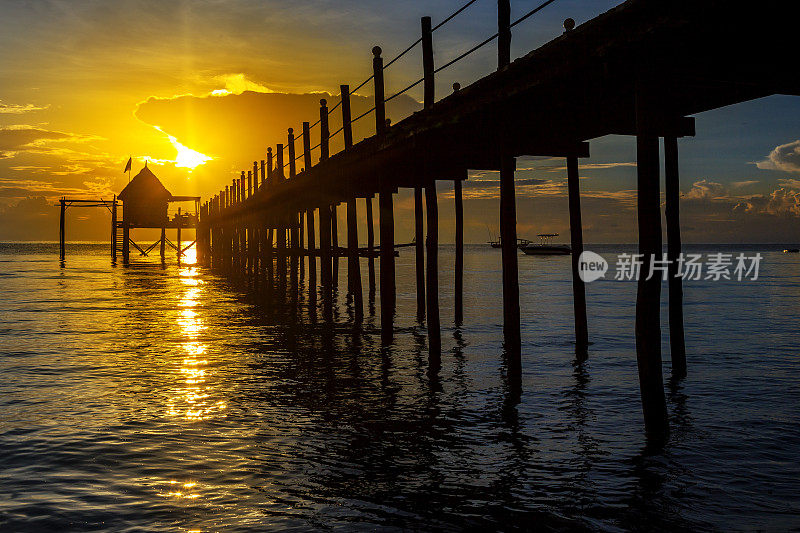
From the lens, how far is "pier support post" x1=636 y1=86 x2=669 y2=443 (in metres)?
8.47

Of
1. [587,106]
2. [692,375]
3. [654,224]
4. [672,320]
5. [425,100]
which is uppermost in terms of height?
[425,100]

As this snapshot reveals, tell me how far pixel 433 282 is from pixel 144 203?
66.6 m

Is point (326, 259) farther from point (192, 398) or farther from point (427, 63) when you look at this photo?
point (192, 398)

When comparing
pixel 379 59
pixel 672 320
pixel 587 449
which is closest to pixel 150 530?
pixel 587 449

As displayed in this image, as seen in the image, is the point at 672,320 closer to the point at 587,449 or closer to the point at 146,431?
the point at 587,449

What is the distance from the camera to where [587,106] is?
1083 cm

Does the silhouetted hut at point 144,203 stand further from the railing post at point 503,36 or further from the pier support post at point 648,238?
the pier support post at point 648,238

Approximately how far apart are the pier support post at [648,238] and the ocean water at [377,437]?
99 cm

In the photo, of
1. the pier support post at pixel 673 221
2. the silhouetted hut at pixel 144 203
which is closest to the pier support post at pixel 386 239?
the pier support post at pixel 673 221

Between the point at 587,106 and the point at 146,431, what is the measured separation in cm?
759

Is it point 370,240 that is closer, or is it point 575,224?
point 575,224

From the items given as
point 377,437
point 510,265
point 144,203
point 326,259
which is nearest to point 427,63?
point 510,265

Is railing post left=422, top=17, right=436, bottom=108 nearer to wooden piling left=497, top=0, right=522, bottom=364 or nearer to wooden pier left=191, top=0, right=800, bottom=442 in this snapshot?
wooden pier left=191, top=0, right=800, bottom=442

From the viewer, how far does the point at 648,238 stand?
851cm
